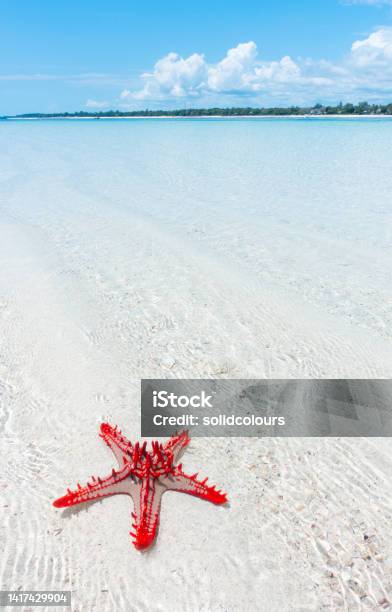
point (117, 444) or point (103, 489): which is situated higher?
point (117, 444)

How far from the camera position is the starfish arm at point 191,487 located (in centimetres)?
359

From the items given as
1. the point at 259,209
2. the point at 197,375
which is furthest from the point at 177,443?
the point at 259,209

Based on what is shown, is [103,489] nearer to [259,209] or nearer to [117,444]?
[117,444]

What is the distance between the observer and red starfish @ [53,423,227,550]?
336 centimetres

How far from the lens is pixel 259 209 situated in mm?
14172

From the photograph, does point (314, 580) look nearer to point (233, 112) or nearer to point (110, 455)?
point (110, 455)

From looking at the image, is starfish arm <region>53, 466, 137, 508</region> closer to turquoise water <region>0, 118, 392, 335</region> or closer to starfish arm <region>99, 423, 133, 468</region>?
starfish arm <region>99, 423, 133, 468</region>

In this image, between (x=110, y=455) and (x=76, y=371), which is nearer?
(x=110, y=455)

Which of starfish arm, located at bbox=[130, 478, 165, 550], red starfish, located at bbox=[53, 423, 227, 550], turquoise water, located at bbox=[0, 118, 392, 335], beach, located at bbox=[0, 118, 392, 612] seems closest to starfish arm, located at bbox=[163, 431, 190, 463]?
beach, located at bbox=[0, 118, 392, 612]

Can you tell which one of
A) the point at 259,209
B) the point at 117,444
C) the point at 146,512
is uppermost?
the point at 259,209

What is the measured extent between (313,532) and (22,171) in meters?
22.6

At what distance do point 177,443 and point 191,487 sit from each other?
686 mm

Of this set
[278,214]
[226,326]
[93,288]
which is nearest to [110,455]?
[226,326]

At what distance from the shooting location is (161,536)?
354 centimetres
